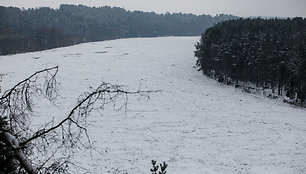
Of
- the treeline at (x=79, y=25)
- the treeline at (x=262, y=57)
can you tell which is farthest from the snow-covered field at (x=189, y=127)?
the treeline at (x=79, y=25)

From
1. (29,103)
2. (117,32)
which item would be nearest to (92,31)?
(117,32)

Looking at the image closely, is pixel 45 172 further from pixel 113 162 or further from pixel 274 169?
pixel 274 169

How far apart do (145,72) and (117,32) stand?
105m

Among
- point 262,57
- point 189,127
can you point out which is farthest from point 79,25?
point 189,127

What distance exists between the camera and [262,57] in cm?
3847

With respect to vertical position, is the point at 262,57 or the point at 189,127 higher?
the point at 262,57

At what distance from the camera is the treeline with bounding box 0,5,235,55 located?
102 metres

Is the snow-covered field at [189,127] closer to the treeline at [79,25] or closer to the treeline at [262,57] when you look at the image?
the treeline at [262,57]

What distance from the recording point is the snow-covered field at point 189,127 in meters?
17.3

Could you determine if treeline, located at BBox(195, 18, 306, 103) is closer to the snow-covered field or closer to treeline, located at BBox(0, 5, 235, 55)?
the snow-covered field

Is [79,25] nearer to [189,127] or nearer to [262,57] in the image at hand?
[262,57]

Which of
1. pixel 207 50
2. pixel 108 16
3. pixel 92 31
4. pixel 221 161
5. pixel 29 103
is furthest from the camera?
pixel 108 16

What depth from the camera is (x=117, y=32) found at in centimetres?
14488

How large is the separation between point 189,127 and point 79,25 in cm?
13305
